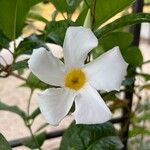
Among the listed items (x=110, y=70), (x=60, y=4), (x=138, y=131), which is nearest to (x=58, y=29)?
(x=60, y=4)

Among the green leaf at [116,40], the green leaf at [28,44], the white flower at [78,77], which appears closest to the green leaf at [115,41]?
the green leaf at [116,40]

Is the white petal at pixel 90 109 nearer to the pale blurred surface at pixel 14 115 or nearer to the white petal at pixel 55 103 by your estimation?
the white petal at pixel 55 103

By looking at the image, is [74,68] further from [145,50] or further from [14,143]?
[145,50]

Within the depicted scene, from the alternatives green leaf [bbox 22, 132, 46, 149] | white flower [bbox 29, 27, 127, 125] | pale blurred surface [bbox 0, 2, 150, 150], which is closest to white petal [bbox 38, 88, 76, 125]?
white flower [bbox 29, 27, 127, 125]

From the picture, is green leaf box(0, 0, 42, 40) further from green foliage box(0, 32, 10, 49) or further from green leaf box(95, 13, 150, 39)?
green leaf box(95, 13, 150, 39)

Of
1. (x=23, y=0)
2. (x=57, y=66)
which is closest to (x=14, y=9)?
(x=23, y=0)

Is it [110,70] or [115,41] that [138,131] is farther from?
[110,70]

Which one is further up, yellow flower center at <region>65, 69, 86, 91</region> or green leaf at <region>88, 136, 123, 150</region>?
yellow flower center at <region>65, 69, 86, 91</region>
